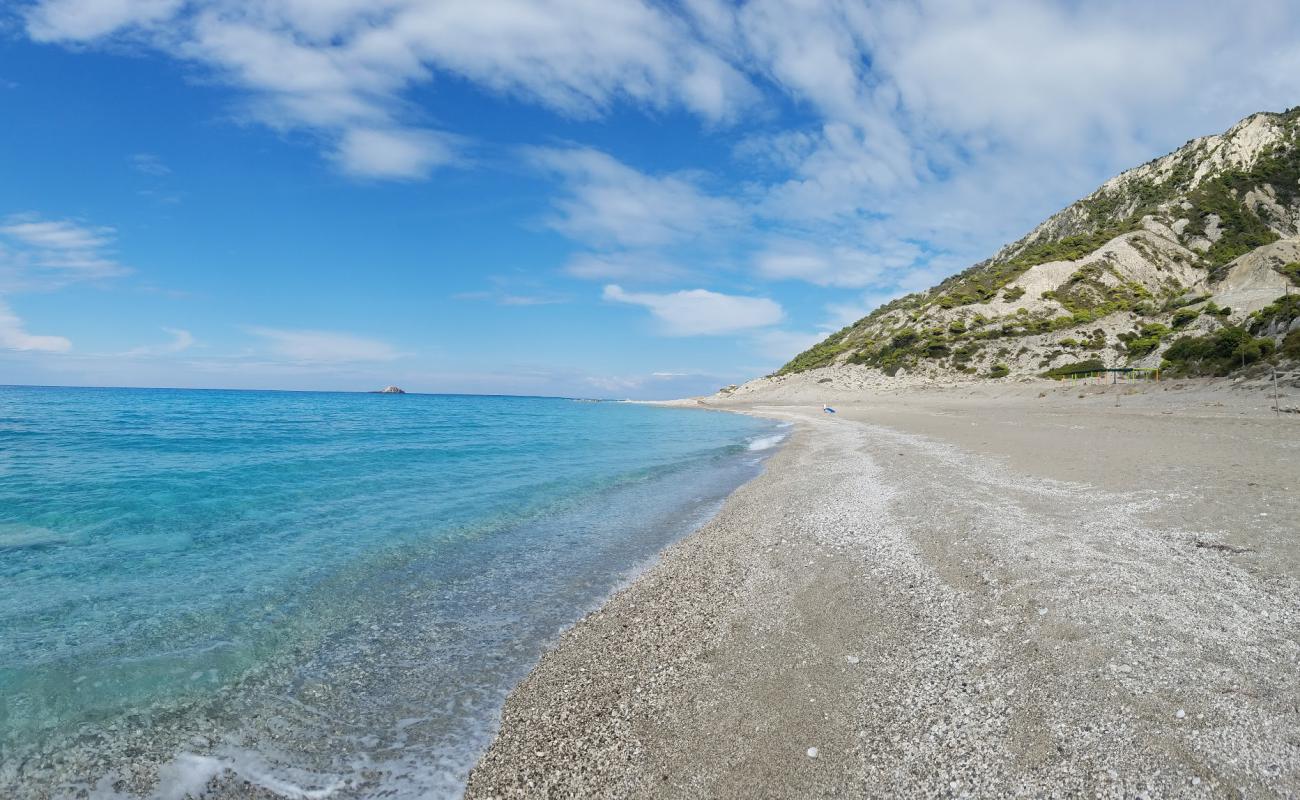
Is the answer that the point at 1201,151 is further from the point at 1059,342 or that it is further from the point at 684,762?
the point at 684,762

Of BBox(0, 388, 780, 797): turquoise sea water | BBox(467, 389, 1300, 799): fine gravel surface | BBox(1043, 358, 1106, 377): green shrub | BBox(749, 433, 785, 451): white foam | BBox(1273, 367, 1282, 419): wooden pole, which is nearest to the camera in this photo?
BBox(467, 389, 1300, 799): fine gravel surface

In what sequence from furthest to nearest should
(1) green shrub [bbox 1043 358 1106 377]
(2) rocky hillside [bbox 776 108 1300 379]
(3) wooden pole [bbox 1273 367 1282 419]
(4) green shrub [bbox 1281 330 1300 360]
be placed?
1. (1) green shrub [bbox 1043 358 1106 377]
2. (2) rocky hillside [bbox 776 108 1300 379]
3. (4) green shrub [bbox 1281 330 1300 360]
4. (3) wooden pole [bbox 1273 367 1282 419]

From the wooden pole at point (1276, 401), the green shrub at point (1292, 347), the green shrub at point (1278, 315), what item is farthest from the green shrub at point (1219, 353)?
Result: the wooden pole at point (1276, 401)

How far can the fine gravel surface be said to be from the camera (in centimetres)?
393

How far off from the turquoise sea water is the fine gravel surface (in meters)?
1.15

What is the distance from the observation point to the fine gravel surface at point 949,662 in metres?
3.93

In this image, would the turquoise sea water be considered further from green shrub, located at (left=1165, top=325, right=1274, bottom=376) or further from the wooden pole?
green shrub, located at (left=1165, top=325, right=1274, bottom=376)

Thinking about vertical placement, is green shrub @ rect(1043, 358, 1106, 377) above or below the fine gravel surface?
above

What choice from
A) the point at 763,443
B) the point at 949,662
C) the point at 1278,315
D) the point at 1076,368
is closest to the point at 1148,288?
the point at 1076,368

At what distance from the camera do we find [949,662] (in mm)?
5301

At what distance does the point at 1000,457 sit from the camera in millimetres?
17484

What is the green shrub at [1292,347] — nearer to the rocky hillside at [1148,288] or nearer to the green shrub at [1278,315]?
the rocky hillside at [1148,288]

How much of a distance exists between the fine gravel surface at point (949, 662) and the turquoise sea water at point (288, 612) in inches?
45.3

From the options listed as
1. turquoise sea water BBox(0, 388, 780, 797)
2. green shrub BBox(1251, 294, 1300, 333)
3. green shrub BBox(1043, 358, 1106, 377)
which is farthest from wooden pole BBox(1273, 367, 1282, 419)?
green shrub BBox(1043, 358, 1106, 377)
